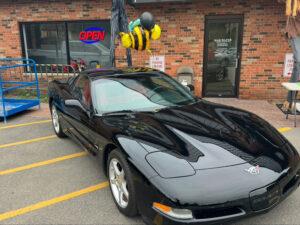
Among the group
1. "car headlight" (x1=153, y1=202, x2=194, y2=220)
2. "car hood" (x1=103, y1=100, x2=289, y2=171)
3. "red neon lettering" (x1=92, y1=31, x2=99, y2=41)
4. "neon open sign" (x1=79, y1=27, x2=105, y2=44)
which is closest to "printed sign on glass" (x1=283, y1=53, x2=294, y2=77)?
"car hood" (x1=103, y1=100, x2=289, y2=171)

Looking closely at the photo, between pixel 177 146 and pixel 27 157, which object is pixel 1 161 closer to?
pixel 27 157

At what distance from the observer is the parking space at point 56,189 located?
2.67 metres

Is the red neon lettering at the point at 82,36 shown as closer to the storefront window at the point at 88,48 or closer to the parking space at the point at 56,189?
the storefront window at the point at 88,48

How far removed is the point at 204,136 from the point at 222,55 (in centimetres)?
635

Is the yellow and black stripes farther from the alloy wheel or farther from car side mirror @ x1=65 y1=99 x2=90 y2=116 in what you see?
the alloy wheel

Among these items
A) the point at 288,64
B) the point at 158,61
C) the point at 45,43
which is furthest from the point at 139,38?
the point at 45,43

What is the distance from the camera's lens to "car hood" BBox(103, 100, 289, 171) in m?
2.35

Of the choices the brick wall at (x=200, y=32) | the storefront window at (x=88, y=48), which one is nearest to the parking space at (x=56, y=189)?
the brick wall at (x=200, y=32)

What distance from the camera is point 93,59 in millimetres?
9398

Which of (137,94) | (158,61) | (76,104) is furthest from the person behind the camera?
(158,61)

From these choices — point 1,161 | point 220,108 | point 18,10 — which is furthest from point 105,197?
point 18,10

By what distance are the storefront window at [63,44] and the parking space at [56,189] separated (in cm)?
496

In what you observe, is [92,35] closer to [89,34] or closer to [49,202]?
[89,34]

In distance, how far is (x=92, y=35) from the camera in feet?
29.9
